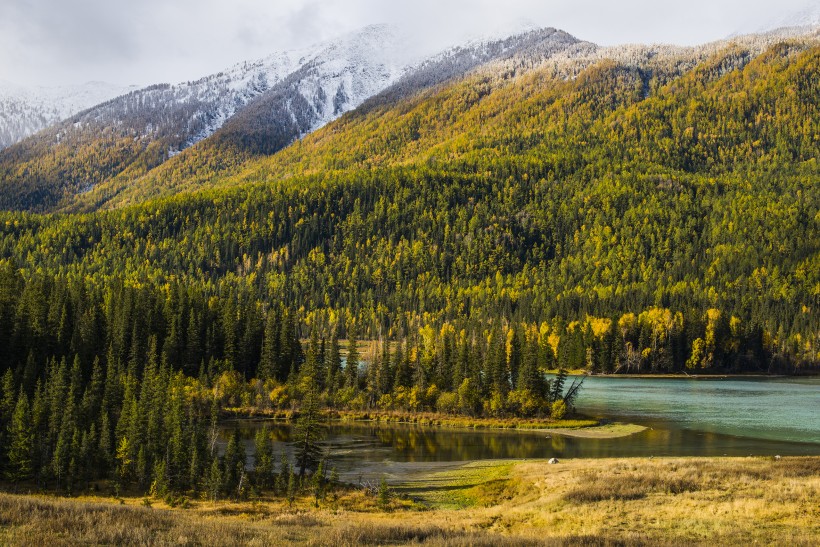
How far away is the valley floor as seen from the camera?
98.8 feet

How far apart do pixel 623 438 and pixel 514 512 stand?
4875cm

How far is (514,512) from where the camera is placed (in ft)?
172

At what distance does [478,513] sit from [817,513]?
71.6ft

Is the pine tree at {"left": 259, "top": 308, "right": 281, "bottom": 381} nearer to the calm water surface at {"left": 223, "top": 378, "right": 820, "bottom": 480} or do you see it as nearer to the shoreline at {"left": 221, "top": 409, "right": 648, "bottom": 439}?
the shoreline at {"left": 221, "top": 409, "right": 648, "bottom": 439}

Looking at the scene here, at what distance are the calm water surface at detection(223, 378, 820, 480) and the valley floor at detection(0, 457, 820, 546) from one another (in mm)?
8761

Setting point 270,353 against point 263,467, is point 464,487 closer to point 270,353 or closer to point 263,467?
point 263,467

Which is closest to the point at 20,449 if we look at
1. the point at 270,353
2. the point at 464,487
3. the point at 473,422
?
the point at 464,487

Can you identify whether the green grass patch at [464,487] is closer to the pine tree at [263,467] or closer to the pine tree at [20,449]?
the pine tree at [263,467]

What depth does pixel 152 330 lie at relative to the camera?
141375 millimetres

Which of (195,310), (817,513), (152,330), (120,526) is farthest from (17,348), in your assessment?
(817,513)

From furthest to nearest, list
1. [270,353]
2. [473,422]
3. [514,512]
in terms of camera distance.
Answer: [270,353] < [473,422] < [514,512]

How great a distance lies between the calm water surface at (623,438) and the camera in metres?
83.2

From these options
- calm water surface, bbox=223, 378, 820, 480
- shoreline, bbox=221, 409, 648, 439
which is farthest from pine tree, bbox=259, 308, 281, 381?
calm water surface, bbox=223, 378, 820, 480

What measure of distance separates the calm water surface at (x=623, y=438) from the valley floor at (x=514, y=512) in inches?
345
